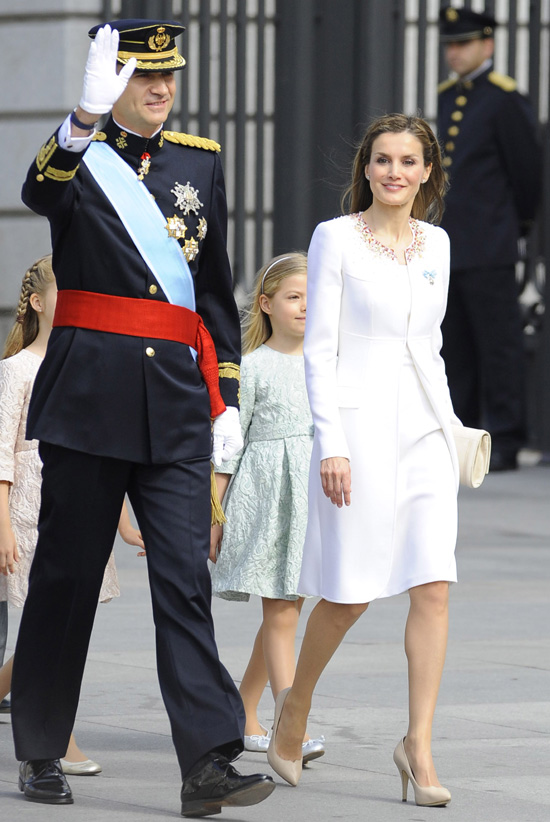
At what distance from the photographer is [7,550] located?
16.3 ft

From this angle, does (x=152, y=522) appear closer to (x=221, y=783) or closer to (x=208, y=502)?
(x=208, y=502)

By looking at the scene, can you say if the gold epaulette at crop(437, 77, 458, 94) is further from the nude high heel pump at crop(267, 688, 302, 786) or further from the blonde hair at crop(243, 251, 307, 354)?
the nude high heel pump at crop(267, 688, 302, 786)

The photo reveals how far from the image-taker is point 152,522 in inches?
172

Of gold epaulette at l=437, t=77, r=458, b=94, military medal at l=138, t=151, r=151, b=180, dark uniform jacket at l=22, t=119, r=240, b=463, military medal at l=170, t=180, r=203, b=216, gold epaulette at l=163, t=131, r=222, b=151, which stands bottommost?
dark uniform jacket at l=22, t=119, r=240, b=463

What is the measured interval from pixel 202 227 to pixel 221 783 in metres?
1.28

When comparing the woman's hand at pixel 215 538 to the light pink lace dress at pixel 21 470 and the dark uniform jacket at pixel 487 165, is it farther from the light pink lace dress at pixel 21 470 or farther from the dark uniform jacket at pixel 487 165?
the dark uniform jacket at pixel 487 165

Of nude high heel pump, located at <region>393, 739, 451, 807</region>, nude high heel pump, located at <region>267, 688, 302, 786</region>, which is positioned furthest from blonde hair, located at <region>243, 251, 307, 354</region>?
nude high heel pump, located at <region>393, 739, 451, 807</region>

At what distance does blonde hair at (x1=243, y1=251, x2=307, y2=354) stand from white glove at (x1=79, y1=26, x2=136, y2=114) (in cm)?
126

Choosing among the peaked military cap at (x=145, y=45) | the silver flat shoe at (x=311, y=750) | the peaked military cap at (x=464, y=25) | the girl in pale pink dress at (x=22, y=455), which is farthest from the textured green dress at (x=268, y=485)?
the peaked military cap at (x=464, y=25)

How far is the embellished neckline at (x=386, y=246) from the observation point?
4633 mm

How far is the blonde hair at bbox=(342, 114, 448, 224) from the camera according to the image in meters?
4.76

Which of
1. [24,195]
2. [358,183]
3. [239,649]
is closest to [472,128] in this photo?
[239,649]

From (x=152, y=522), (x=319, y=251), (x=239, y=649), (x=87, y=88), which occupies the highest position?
(x=87, y=88)

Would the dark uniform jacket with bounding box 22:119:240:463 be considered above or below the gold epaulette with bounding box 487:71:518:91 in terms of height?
below
